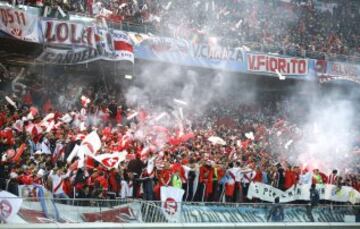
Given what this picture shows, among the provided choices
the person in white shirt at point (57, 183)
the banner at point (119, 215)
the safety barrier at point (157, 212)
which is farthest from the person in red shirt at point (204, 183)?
the person in white shirt at point (57, 183)

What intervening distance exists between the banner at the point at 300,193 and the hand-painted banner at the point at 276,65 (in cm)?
734

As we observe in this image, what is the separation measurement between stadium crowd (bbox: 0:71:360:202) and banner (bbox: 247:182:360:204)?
0.48 feet

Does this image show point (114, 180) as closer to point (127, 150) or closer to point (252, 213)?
point (127, 150)

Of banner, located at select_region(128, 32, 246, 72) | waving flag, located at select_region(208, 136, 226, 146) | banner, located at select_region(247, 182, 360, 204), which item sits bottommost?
banner, located at select_region(247, 182, 360, 204)

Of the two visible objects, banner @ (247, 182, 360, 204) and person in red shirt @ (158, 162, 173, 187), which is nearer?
person in red shirt @ (158, 162, 173, 187)

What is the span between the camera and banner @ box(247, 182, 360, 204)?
13938 mm

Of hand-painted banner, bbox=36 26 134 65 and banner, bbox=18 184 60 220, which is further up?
hand-painted banner, bbox=36 26 134 65

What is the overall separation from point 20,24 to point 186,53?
592cm

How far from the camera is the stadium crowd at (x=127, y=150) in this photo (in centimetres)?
1134

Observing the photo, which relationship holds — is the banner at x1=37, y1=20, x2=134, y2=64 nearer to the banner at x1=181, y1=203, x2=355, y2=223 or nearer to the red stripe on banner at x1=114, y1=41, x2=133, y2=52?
the red stripe on banner at x1=114, y1=41, x2=133, y2=52

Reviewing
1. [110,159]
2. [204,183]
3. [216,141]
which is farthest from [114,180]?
[216,141]

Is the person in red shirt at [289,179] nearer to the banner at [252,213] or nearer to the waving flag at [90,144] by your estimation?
the banner at [252,213]

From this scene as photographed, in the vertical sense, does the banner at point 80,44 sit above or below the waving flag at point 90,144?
above

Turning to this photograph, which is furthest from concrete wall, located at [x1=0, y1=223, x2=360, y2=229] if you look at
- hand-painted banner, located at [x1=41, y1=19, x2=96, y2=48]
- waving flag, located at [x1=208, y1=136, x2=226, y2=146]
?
hand-painted banner, located at [x1=41, y1=19, x2=96, y2=48]
